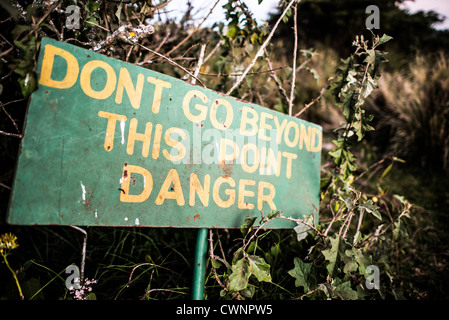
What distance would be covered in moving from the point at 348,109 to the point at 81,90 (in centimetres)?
110

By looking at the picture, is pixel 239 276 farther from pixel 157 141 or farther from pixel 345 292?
pixel 157 141

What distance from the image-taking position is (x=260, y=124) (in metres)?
1.16

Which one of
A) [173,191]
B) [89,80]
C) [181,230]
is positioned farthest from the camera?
[181,230]

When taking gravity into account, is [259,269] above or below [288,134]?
below

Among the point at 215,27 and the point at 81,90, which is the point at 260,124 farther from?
the point at 215,27

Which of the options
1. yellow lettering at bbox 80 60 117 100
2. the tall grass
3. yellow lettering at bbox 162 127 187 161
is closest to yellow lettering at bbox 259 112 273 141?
yellow lettering at bbox 162 127 187 161

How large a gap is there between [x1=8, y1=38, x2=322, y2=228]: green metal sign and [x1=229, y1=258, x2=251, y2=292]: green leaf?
0.17 m

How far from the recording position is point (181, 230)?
5.36 ft

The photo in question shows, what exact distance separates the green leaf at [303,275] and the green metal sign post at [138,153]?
7.3 inches

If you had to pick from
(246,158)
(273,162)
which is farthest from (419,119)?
(246,158)

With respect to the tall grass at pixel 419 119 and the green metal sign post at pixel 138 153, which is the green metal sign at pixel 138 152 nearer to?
the green metal sign post at pixel 138 153

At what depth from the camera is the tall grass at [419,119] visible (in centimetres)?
252

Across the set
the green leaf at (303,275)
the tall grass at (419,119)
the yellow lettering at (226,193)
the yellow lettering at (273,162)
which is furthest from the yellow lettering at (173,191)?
the tall grass at (419,119)

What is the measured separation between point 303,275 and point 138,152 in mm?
809
